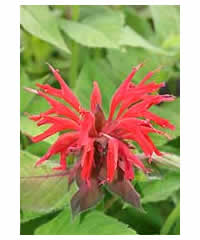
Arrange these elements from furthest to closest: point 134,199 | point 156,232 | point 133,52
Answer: point 133,52, point 156,232, point 134,199

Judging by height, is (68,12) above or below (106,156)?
above

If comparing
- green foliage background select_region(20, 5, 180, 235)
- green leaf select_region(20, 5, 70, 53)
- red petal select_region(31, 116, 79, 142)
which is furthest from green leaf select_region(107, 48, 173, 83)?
red petal select_region(31, 116, 79, 142)

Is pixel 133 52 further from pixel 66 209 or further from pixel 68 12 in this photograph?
pixel 66 209

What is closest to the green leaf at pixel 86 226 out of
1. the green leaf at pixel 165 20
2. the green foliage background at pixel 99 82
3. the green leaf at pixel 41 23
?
the green foliage background at pixel 99 82

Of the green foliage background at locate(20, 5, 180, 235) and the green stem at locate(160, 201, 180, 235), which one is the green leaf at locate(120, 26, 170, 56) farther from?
the green stem at locate(160, 201, 180, 235)

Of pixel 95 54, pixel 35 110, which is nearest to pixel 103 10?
pixel 95 54

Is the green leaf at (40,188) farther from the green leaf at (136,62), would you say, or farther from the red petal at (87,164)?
the green leaf at (136,62)

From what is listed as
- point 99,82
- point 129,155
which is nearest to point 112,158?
point 129,155

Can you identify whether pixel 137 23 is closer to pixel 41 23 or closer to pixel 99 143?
pixel 41 23
